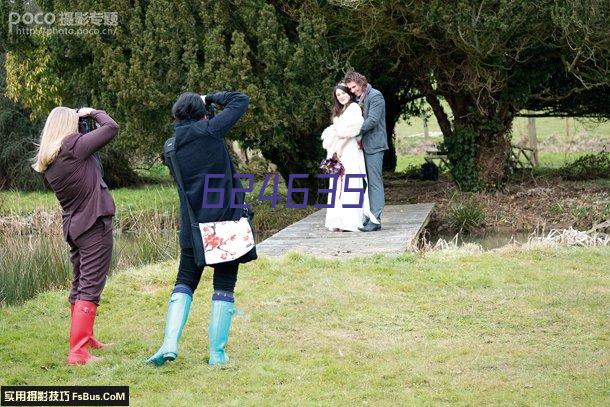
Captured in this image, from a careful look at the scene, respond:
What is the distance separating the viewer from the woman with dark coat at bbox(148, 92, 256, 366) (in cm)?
673

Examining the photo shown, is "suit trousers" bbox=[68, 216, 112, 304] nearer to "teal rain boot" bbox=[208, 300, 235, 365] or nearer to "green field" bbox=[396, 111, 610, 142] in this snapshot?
"teal rain boot" bbox=[208, 300, 235, 365]

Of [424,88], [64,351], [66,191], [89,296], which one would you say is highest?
[424,88]

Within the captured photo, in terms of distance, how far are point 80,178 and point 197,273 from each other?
3.73ft

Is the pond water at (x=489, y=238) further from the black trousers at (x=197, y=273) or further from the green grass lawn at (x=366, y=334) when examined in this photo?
the black trousers at (x=197, y=273)

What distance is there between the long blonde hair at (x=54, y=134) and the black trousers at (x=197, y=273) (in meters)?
1.20

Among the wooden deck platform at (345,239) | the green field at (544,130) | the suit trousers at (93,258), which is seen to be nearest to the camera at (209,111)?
the suit trousers at (93,258)

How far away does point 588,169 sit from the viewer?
20984 mm

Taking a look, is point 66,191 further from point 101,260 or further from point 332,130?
point 332,130

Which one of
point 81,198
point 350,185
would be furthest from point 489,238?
point 81,198

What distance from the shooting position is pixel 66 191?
719 cm

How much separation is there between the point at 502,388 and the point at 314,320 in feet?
7.67

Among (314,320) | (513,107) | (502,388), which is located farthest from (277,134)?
(502,388)

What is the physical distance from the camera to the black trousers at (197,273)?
6.84 m

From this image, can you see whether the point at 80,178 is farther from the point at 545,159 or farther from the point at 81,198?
the point at 545,159
